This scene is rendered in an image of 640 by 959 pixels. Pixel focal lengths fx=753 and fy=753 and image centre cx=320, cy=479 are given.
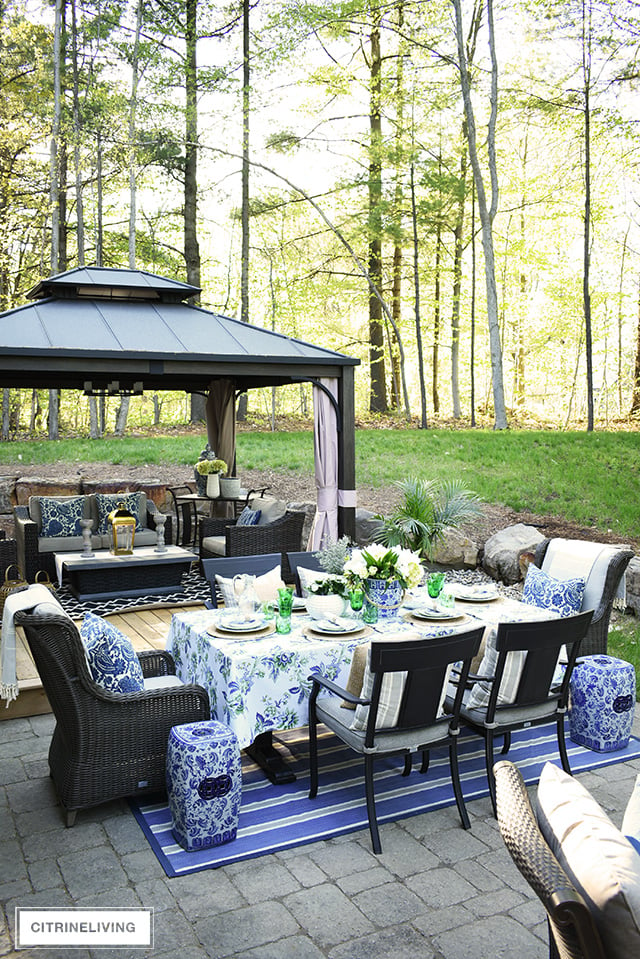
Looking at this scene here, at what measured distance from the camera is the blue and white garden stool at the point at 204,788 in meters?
3.20

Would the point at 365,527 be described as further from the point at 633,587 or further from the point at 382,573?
the point at 382,573

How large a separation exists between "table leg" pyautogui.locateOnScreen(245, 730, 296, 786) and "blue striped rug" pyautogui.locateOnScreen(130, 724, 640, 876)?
1.5 inches

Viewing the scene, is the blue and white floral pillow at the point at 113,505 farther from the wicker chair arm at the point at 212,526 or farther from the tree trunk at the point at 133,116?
the tree trunk at the point at 133,116

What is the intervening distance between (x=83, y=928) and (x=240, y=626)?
1546mm

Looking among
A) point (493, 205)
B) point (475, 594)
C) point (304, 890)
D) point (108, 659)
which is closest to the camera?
point (304, 890)

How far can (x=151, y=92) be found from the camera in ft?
53.7

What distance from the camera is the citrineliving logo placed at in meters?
2.65

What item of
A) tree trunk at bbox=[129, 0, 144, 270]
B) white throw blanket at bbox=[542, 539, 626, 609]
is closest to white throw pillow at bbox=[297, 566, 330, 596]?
white throw blanket at bbox=[542, 539, 626, 609]

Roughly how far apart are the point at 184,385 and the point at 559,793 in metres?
10.0

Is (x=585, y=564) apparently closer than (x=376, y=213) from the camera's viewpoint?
Yes

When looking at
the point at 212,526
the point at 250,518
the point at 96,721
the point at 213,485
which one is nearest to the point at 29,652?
the point at 96,721

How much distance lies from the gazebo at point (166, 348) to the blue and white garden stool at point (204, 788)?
4.01 meters

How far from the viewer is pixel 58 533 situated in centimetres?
880

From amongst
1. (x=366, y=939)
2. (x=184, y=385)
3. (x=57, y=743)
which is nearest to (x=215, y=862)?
(x=366, y=939)
